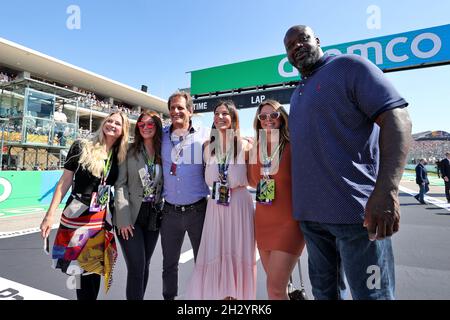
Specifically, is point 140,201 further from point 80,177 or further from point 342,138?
point 342,138

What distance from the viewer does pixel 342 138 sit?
3.95ft

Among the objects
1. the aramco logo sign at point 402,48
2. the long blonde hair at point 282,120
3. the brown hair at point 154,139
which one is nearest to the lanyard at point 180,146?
the brown hair at point 154,139

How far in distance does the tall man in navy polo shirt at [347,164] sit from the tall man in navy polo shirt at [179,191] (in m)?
0.94

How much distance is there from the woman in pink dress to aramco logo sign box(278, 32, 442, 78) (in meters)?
7.18

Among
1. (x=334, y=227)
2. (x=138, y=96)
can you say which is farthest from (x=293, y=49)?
(x=138, y=96)

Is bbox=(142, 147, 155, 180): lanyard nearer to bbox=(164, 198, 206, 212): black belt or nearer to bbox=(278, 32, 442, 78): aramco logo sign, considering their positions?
bbox=(164, 198, 206, 212): black belt

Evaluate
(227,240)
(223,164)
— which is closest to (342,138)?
(223,164)

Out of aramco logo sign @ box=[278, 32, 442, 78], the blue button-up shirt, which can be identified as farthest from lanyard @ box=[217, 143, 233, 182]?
aramco logo sign @ box=[278, 32, 442, 78]

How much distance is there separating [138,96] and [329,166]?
29601 mm

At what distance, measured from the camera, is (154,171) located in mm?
2102

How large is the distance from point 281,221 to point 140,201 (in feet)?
3.78

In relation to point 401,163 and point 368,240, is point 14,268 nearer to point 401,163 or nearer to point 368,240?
point 368,240

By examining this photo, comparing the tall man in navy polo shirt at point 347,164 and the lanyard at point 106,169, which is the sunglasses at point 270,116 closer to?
the tall man in navy polo shirt at point 347,164

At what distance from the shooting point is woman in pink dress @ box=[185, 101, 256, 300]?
1.89 metres
